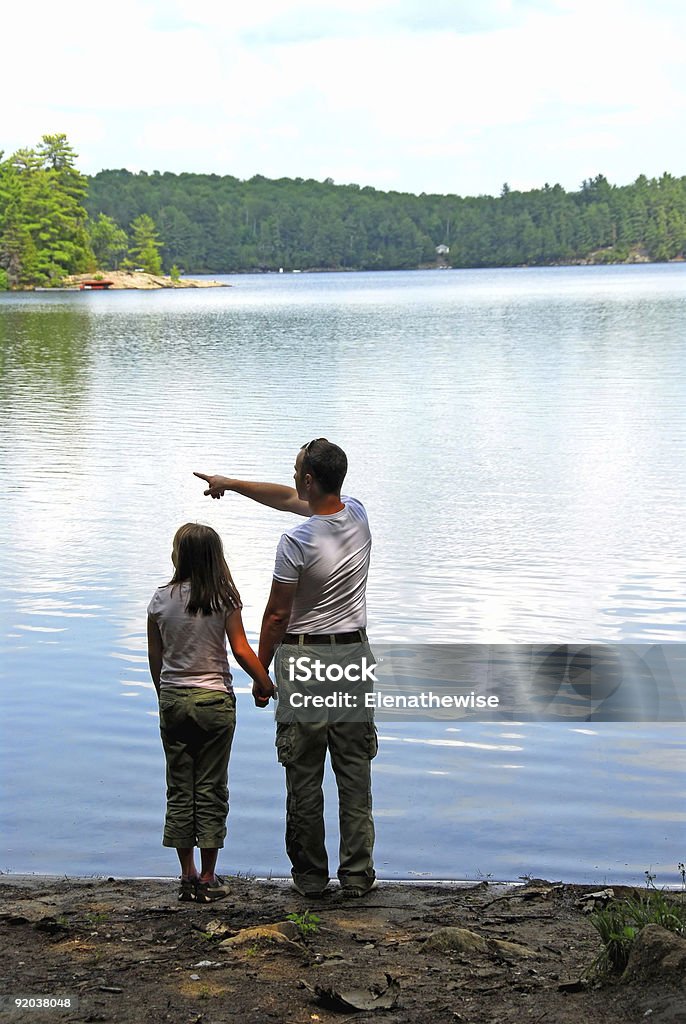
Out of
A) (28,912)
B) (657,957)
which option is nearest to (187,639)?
(28,912)

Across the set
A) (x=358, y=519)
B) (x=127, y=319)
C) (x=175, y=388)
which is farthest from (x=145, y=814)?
(x=127, y=319)

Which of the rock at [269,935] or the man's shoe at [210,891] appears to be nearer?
the rock at [269,935]

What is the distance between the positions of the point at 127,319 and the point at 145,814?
71.7 metres

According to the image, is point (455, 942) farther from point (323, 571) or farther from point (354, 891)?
point (323, 571)

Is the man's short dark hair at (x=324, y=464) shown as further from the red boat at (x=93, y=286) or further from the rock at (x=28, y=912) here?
the red boat at (x=93, y=286)

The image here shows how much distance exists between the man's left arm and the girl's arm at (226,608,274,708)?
0.14ft

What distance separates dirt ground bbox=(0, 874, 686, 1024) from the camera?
3.90 m

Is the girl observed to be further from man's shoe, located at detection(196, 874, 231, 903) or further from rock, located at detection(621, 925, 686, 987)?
rock, located at detection(621, 925, 686, 987)

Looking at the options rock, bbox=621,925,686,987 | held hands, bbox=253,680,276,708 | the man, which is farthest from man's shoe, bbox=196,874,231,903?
rock, bbox=621,925,686,987

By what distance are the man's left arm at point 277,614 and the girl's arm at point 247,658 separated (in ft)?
0.14

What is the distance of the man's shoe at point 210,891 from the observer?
16.5 feet

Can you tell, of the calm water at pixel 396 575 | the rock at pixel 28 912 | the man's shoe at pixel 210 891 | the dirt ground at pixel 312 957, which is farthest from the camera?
the calm water at pixel 396 575

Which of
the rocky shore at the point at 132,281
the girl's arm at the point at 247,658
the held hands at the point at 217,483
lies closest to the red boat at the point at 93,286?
the rocky shore at the point at 132,281

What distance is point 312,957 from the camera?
4.37 metres
